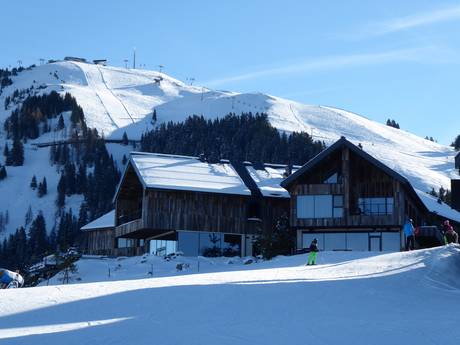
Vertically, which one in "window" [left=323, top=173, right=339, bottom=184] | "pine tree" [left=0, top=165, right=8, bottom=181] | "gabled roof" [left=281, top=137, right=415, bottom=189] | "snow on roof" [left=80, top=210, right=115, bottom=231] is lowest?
"snow on roof" [left=80, top=210, right=115, bottom=231]

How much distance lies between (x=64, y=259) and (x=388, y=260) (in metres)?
17.8

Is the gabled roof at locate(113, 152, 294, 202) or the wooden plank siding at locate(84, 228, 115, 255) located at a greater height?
the gabled roof at locate(113, 152, 294, 202)

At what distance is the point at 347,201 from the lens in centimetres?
5109

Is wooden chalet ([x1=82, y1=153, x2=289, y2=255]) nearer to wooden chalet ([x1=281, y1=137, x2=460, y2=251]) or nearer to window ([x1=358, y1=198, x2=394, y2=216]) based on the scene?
wooden chalet ([x1=281, y1=137, x2=460, y2=251])

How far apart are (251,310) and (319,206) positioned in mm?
32146

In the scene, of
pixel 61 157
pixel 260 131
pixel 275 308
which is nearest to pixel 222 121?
pixel 260 131

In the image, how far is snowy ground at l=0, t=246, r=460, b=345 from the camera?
16.5 m

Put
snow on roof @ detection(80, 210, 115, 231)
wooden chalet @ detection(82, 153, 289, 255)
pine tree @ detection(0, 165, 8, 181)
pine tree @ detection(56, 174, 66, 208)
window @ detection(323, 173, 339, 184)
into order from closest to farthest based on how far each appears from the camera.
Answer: window @ detection(323, 173, 339, 184)
wooden chalet @ detection(82, 153, 289, 255)
snow on roof @ detection(80, 210, 115, 231)
pine tree @ detection(56, 174, 66, 208)
pine tree @ detection(0, 165, 8, 181)

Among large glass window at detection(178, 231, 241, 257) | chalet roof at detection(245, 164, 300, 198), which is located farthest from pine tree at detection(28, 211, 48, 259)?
large glass window at detection(178, 231, 241, 257)

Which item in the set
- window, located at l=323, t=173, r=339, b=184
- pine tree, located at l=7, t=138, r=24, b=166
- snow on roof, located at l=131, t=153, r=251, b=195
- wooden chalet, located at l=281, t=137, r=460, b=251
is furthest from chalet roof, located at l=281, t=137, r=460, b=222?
pine tree, located at l=7, t=138, r=24, b=166

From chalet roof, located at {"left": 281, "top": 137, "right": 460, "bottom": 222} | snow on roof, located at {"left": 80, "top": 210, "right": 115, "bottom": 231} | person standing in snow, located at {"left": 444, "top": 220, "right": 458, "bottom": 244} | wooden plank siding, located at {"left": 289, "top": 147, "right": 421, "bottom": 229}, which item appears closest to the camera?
person standing in snow, located at {"left": 444, "top": 220, "right": 458, "bottom": 244}

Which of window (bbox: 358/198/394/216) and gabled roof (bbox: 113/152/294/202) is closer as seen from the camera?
window (bbox: 358/198/394/216)

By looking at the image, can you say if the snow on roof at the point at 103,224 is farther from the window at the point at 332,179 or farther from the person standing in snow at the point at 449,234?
the person standing in snow at the point at 449,234

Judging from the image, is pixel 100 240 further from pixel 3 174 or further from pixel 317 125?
pixel 317 125
